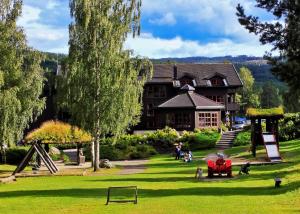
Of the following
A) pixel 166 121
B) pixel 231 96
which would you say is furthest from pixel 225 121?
pixel 166 121

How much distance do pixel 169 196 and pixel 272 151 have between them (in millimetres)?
19892

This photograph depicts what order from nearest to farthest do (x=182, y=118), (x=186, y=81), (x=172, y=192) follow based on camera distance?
(x=172, y=192) → (x=182, y=118) → (x=186, y=81)

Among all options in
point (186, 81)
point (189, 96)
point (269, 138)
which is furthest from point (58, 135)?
point (186, 81)

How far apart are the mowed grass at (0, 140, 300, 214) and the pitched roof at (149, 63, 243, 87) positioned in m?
49.7

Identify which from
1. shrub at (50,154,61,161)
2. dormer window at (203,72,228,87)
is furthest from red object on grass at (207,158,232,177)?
dormer window at (203,72,228,87)

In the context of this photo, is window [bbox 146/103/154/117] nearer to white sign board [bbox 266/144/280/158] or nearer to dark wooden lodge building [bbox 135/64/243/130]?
dark wooden lodge building [bbox 135/64/243/130]

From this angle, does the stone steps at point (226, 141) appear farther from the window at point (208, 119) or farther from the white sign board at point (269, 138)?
the white sign board at point (269, 138)

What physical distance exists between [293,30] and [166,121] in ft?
164

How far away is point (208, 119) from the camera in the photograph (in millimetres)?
70375

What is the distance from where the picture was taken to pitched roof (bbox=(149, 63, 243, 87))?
78.7 metres

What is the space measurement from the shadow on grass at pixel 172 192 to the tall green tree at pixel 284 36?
395cm

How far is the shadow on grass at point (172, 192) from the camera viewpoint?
21.1 m

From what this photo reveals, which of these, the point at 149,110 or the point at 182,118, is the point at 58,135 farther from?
the point at 149,110

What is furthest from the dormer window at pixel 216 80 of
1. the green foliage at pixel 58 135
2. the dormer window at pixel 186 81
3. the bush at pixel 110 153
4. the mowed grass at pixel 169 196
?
the mowed grass at pixel 169 196
